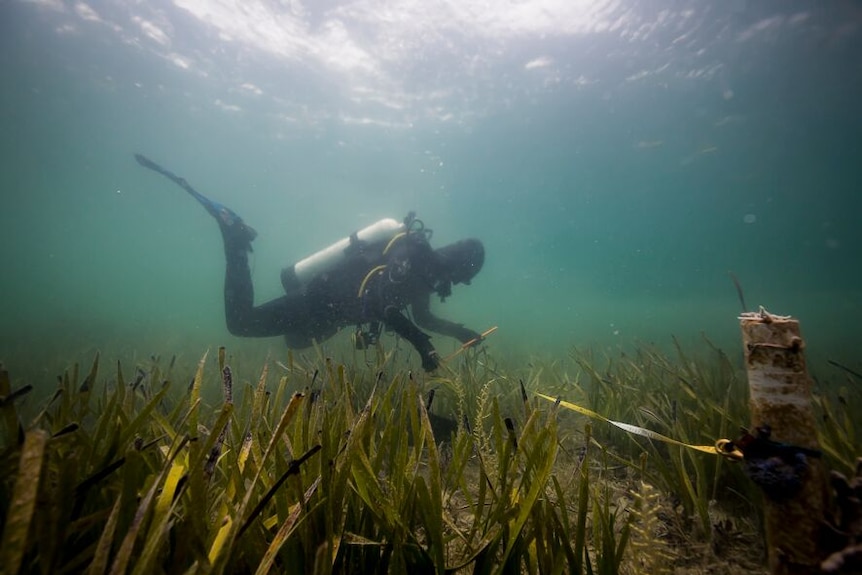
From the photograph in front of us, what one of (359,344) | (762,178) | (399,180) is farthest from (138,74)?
(762,178)

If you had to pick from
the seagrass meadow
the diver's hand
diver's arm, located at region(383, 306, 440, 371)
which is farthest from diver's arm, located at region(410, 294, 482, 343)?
the seagrass meadow

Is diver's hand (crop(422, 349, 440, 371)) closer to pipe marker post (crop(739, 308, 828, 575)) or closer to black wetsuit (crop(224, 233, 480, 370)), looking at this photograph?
black wetsuit (crop(224, 233, 480, 370))

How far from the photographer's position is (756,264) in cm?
4925

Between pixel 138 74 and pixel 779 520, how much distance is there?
29.2m

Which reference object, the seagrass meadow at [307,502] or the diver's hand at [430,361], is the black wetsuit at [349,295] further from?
the seagrass meadow at [307,502]

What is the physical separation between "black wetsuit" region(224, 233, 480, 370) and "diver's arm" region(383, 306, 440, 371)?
624 mm

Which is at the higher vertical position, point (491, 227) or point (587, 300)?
point (491, 227)

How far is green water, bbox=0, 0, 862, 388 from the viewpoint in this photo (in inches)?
623

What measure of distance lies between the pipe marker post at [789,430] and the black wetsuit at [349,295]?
527 cm

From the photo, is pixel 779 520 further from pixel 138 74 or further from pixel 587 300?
pixel 587 300

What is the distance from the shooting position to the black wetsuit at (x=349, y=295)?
6.44m

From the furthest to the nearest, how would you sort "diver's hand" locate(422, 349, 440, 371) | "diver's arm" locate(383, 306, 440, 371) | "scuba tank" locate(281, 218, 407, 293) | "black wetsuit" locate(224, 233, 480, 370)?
"scuba tank" locate(281, 218, 407, 293) < "black wetsuit" locate(224, 233, 480, 370) < "diver's arm" locate(383, 306, 440, 371) < "diver's hand" locate(422, 349, 440, 371)

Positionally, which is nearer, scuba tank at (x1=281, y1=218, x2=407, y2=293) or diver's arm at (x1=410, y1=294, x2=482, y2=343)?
diver's arm at (x1=410, y1=294, x2=482, y2=343)

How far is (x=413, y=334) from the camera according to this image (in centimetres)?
A: 517
